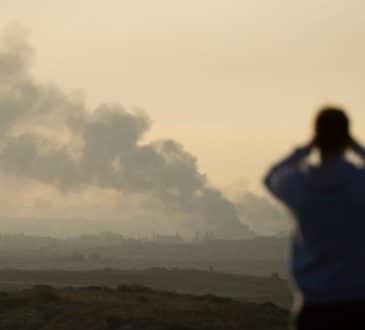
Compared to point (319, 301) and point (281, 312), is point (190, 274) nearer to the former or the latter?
point (281, 312)

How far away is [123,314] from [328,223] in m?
38.6

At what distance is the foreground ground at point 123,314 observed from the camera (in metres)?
41.1

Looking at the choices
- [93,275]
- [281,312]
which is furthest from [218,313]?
[93,275]

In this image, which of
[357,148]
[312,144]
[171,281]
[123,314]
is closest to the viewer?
[357,148]

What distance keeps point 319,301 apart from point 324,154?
85 centimetres

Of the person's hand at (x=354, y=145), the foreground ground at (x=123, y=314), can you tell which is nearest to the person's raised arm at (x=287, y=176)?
the person's hand at (x=354, y=145)

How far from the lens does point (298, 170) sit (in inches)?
214

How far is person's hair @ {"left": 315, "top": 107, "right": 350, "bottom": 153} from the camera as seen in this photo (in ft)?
17.5

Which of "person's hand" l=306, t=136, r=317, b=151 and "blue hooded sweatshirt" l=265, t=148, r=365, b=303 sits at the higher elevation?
"person's hand" l=306, t=136, r=317, b=151

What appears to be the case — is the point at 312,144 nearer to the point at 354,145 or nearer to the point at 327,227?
the point at 354,145

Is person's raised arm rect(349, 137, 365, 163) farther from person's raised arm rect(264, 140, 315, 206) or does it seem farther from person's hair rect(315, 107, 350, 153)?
person's raised arm rect(264, 140, 315, 206)

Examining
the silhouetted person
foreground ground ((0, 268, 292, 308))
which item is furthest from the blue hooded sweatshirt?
foreground ground ((0, 268, 292, 308))

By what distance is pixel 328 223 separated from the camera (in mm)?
5285

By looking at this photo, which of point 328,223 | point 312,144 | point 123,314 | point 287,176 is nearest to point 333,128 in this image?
point 312,144
